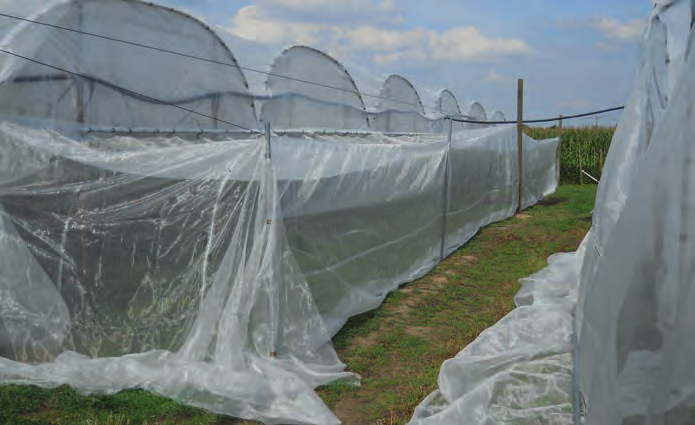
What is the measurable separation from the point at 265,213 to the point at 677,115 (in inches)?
129

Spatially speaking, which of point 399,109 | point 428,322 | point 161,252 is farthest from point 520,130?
point 161,252

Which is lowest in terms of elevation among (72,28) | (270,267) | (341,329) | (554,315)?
(341,329)

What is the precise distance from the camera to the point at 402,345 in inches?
213

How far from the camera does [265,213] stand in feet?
15.4

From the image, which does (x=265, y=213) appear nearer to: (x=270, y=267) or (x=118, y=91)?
(x=270, y=267)

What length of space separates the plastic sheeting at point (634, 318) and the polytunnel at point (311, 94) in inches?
237

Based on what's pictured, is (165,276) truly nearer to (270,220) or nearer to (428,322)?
(270,220)

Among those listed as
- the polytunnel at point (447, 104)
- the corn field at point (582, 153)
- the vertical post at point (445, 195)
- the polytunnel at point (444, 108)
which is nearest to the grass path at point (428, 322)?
the vertical post at point (445, 195)

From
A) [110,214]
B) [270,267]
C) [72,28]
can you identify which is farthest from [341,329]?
[72,28]

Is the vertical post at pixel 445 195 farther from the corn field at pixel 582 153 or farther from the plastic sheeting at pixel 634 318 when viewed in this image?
the corn field at pixel 582 153

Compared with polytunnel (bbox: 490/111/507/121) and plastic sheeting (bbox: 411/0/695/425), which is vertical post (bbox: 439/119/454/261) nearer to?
plastic sheeting (bbox: 411/0/695/425)

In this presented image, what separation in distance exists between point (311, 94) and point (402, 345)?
6259mm

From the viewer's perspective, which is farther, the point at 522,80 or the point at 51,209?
the point at 522,80

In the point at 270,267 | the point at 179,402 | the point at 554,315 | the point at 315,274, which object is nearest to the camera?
the point at 179,402
